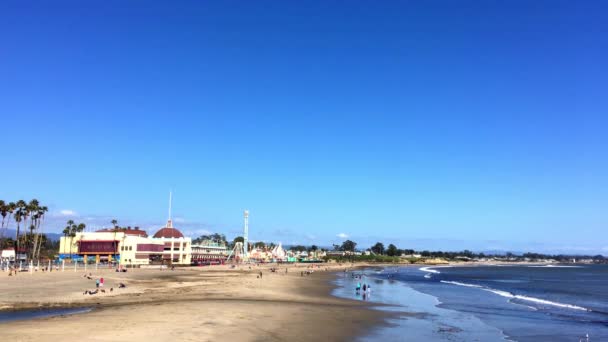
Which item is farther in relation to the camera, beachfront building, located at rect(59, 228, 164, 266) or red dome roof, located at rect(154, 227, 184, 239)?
red dome roof, located at rect(154, 227, 184, 239)

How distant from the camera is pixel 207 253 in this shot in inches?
5694

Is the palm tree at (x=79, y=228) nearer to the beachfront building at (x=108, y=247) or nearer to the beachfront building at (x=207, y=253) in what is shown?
the beachfront building at (x=108, y=247)

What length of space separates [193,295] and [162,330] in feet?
68.4

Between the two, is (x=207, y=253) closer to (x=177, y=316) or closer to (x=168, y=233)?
(x=168, y=233)

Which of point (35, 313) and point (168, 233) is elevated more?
point (168, 233)

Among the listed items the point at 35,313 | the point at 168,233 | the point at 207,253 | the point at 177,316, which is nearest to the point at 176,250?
the point at 168,233

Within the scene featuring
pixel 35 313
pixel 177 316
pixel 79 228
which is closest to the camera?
pixel 177 316

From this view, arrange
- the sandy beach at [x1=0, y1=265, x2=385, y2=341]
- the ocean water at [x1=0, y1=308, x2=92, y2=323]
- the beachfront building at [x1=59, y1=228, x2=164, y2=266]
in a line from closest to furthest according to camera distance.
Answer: the sandy beach at [x1=0, y1=265, x2=385, y2=341]
the ocean water at [x1=0, y1=308, x2=92, y2=323]
the beachfront building at [x1=59, y1=228, x2=164, y2=266]

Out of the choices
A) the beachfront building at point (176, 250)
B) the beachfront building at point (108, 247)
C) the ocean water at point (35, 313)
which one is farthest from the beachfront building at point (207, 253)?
the ocean water at point (35, 313)

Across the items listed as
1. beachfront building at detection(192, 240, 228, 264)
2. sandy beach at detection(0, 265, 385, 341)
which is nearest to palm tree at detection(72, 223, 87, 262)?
beachfront building at detection(192, 240, 228, 264)

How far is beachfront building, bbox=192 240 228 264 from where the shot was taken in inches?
5300

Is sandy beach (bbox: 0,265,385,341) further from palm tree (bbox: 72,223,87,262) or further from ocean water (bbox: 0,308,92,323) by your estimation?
palm tree (bbox: 72,223,87,262)

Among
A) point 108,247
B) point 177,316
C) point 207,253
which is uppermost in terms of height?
point 108,247

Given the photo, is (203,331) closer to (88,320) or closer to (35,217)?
(88,320)
